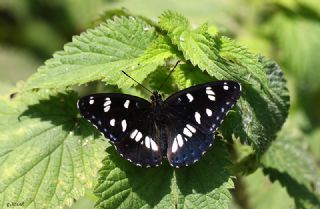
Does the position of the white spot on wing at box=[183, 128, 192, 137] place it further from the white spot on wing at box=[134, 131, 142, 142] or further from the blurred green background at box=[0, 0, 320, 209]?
the blurred green background at box=[0, 0, 320, 209]

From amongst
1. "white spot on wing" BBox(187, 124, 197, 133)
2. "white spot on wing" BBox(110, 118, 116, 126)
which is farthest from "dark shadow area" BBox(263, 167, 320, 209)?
"white spot on wing" BBox(110, 118, 116, 126)

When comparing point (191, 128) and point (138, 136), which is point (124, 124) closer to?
point (138, 136)

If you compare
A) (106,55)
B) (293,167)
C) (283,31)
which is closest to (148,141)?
(106,55)

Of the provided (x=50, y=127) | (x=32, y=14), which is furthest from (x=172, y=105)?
(x=32, y=14)

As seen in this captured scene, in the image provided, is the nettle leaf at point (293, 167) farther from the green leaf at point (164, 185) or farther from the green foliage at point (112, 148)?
the green leaf at point (164, 185)

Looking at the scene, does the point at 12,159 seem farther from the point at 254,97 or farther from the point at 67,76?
the point at 254,97

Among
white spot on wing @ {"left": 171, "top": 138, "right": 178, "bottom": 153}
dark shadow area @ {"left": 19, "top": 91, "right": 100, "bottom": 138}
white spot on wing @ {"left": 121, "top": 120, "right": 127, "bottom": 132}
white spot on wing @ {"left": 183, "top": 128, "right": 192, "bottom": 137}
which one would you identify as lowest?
white spot on wing @ {"left": 171, "top": 138, "right": 178, "bottom": 153}
